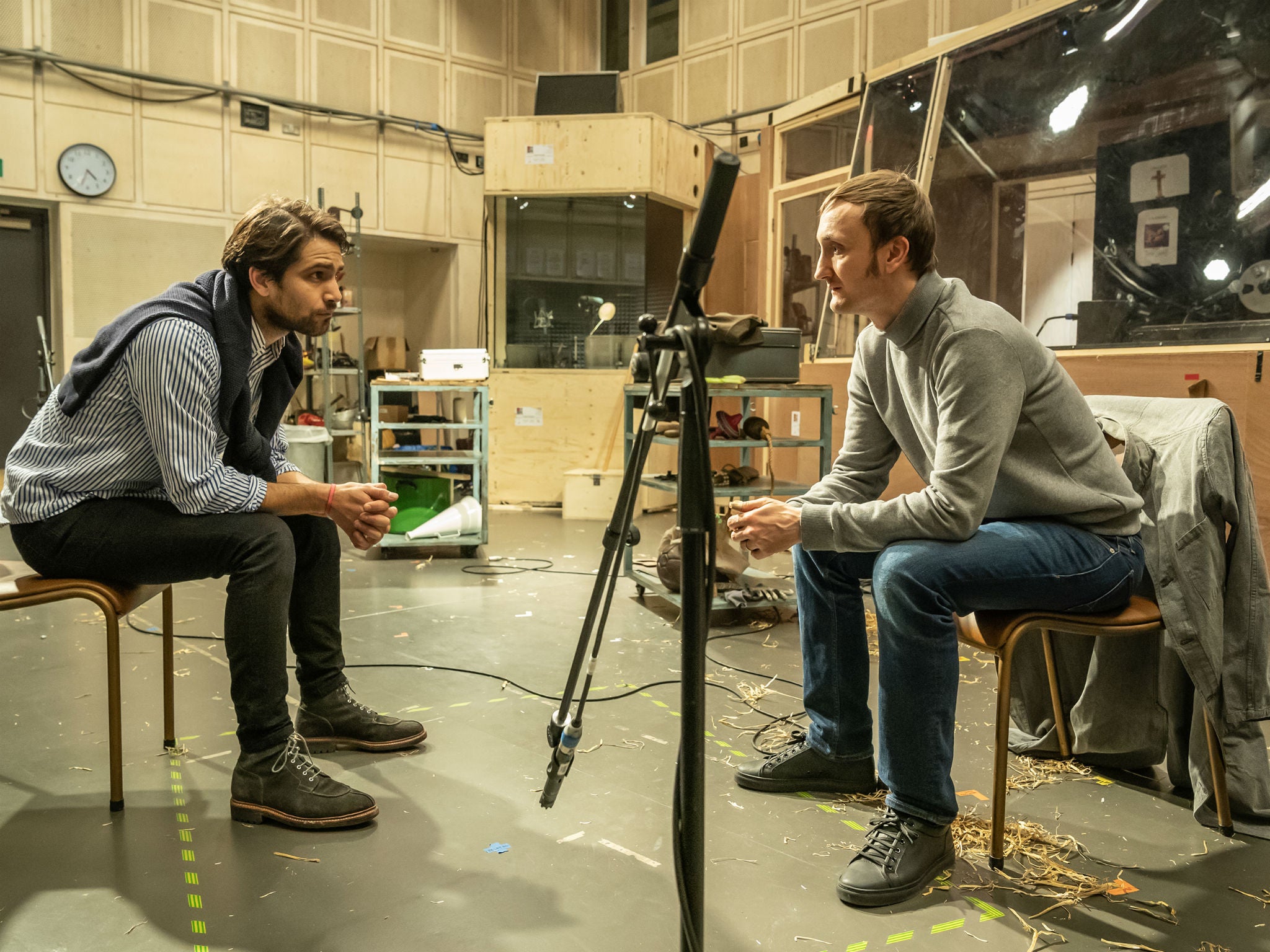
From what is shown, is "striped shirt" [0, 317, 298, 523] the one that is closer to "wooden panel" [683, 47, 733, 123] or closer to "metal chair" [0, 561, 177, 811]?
"metal chair" [0, 561, 177, 811]

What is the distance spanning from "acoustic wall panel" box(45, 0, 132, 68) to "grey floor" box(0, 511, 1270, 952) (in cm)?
617

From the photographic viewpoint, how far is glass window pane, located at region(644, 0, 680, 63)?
8750 mm

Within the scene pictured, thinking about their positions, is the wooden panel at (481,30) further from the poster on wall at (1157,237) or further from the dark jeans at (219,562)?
the dark jeans at (219,562)

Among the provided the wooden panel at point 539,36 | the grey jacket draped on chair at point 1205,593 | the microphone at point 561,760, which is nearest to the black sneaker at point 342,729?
the microphone at point 561,760

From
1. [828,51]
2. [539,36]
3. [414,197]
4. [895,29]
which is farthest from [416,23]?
[895,29]

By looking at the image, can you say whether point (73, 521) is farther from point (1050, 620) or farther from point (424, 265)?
point (424, 265)

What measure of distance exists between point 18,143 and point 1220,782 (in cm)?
816

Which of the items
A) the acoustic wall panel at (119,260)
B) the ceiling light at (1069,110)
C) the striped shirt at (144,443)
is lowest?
the striped shirt at (144,443)

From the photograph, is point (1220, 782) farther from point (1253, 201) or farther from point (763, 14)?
point (763, 14)

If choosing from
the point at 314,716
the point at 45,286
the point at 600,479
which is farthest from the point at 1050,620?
the point at 45,286

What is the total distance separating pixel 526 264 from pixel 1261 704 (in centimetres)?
581

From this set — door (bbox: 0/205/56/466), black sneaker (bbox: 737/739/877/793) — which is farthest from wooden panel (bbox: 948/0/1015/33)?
door (bbox: 0/205/56/466)

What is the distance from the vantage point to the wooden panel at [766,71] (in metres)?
7.91

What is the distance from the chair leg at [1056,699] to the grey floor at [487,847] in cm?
13
